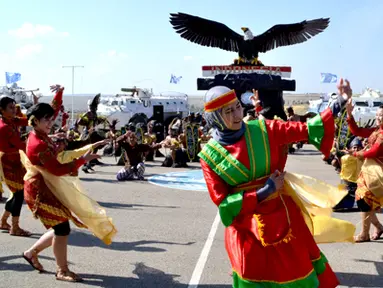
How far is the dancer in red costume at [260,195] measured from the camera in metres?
2.96

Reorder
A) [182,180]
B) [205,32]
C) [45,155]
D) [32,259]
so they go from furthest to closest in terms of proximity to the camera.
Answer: [205,32], [182,180], [32,259], [45,155]

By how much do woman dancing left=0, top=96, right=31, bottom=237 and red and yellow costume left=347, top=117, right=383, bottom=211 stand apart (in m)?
4.24

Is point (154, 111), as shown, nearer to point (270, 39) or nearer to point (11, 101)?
point (270, 39)

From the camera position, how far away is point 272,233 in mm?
3014

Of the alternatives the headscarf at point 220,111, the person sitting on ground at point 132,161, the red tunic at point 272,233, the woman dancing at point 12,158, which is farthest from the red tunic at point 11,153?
the person sitting on ground at point 132,161

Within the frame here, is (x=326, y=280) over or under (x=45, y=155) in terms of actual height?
under

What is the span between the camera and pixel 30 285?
455 centimetres

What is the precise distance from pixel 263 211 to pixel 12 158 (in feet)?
14.3

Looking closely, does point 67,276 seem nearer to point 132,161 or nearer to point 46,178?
point 46,178

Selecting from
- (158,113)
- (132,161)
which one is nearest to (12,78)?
(158,113)

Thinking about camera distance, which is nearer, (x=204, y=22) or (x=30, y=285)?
(x=30, y=285)

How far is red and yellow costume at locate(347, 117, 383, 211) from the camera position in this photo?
539cm

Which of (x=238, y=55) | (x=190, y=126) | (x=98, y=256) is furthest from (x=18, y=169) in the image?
(x=238, y=55)

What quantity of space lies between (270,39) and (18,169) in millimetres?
14551
